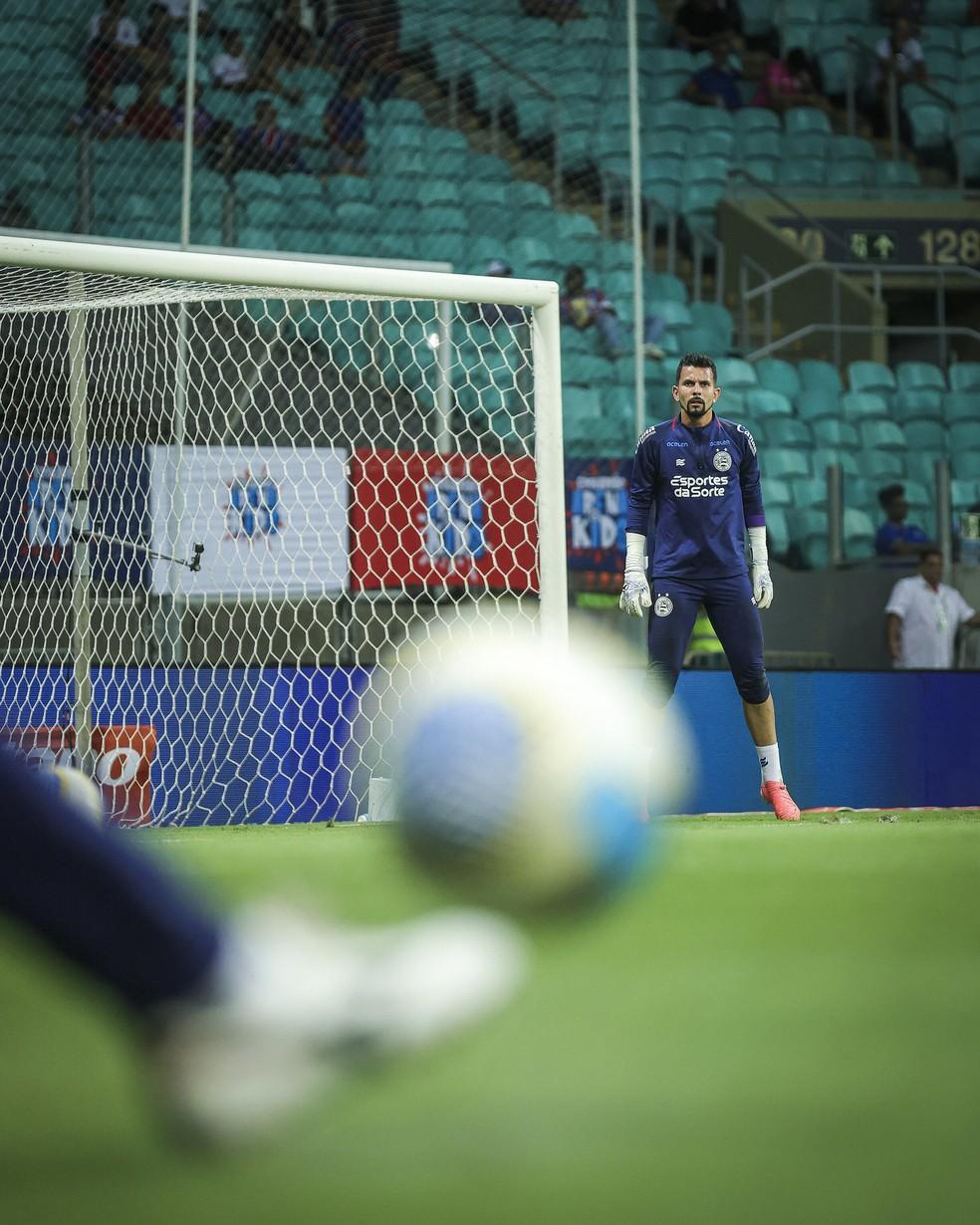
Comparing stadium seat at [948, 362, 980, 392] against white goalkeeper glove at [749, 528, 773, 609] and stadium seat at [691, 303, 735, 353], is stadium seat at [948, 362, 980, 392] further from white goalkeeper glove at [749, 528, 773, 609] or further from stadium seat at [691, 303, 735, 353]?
white goalkeeper glove at [749, 528, 773, 609]

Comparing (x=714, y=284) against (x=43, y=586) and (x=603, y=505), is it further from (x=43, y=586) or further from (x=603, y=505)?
(x=43, y=586)

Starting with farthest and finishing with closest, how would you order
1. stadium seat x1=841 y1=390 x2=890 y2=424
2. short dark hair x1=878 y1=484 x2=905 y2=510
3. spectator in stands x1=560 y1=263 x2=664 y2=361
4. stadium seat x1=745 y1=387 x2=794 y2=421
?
stadium seat x1=841 y1=390 x2=890 y2=424, stadium seat x1=745 y1=387 x2=794 y2=421, short dark hair x1=878 y1=484 x2=905 y2=510, spectator in stands x1=560 y1=263 x2=664 y2=361

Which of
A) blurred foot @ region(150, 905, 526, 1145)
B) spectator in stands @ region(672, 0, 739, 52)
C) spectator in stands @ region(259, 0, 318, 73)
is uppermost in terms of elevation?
spectator in stands @ region(672, 0, 739, 52)

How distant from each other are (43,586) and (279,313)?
10.4 feet

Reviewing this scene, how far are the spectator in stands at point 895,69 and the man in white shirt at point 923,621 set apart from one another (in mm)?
7261

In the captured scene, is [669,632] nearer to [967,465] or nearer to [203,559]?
[203,559]

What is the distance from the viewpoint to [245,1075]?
1456 millimetres

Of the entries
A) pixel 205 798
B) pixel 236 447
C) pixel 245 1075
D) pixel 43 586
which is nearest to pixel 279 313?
pixel 236 447

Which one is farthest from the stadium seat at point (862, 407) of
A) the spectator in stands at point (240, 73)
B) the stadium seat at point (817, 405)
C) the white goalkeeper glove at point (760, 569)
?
the white goalkeeper glove at point (760, 569)

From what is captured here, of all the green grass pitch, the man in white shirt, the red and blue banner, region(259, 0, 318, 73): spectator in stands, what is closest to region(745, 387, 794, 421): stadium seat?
the man in white shirt

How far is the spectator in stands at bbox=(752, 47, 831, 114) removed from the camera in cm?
1495

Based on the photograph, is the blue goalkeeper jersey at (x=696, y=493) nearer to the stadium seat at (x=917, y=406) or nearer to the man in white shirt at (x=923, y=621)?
the man in white shirt at (x=923, y=621)

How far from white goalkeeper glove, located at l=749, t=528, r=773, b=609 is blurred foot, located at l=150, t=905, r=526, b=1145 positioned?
4861 mm

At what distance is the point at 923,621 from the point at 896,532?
1.50 metres
